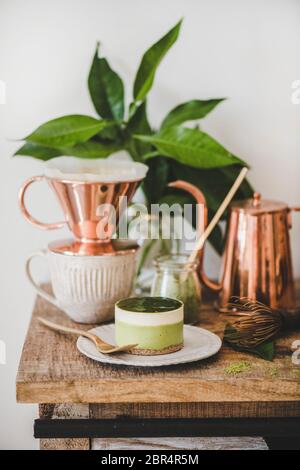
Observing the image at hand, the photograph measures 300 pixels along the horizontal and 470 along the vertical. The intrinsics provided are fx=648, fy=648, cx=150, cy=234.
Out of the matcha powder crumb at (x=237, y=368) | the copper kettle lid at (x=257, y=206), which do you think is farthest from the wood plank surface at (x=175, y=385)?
the copper kettle lid at (x=257, y=206)

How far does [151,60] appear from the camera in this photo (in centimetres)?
101

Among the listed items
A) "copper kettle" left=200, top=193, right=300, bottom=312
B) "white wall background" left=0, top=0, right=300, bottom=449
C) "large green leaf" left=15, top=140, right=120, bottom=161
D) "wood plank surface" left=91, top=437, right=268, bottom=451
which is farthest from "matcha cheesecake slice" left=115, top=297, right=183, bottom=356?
"white wall background" left=0, top=0, right=300, bottom=449

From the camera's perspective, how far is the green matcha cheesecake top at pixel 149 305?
0.79 metres

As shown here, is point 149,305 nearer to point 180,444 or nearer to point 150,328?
point 150,328

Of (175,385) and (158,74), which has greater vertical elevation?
(158,74)

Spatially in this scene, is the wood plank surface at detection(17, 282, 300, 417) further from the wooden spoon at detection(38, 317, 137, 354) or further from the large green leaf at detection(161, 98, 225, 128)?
the large green leaf at detection(161, 98, 225, 128)

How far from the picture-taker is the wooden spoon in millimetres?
774

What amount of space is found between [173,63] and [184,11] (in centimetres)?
9

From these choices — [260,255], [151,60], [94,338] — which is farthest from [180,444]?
[151,60]

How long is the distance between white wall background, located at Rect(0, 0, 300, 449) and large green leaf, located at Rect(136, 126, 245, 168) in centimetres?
15

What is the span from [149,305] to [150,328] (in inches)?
1.7

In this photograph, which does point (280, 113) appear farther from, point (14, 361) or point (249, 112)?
point (14, 361)

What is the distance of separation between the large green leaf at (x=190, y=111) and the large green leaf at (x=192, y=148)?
4cm

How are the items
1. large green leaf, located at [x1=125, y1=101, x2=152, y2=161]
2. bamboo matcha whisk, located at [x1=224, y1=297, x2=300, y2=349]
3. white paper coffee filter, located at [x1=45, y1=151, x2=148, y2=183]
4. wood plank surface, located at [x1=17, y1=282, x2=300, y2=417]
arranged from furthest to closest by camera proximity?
large green leaf, located at [x1=125, y1=101, x2=152, y2=161], white paper coffee filter, located at [x1=45, y1=151, x2=148, y2=183], bamboo matcha whisk, located at [x1=224, y1=297, x2=300, y2=349], wood plank surface, located at [x1=17, y1=282, x2=300, y2=417]
